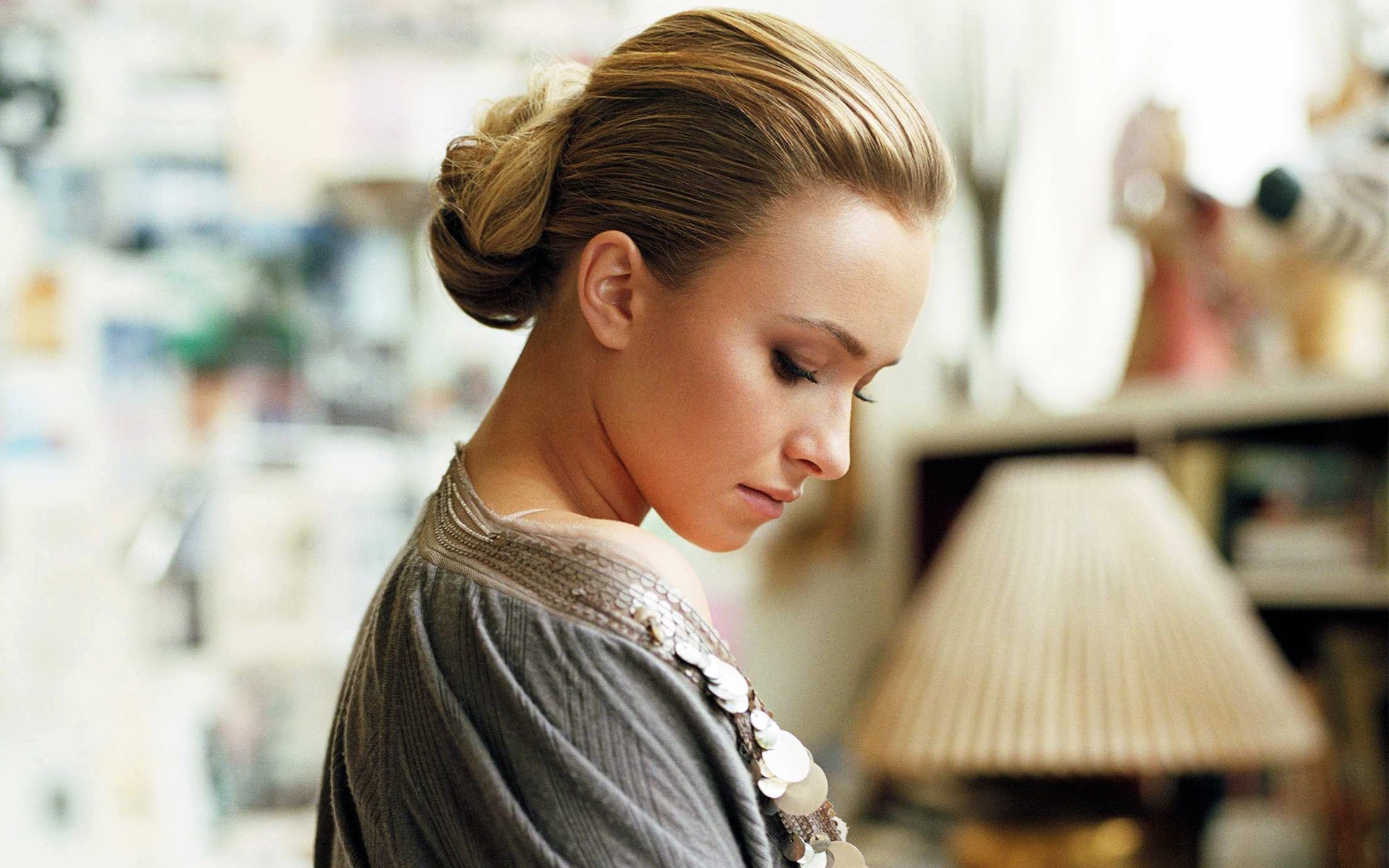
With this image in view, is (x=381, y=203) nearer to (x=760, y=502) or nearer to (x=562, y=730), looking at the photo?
(x=760, y=502)

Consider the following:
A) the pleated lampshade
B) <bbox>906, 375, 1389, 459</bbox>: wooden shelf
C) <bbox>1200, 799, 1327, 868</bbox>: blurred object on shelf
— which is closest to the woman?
the pleated lampshade

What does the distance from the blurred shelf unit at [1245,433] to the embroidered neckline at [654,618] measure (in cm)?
160

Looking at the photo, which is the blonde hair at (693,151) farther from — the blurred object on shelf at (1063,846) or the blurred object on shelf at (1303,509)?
the blurred object on shelf at (1303,509)

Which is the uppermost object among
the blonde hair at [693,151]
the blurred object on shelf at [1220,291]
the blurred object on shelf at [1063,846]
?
the blonde hair at [693,151]

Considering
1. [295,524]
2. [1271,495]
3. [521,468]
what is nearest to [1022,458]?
[1271,495]

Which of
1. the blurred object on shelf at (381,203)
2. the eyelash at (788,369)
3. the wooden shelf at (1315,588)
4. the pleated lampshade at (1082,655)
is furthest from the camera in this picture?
the wooden shelf at (1315,588)

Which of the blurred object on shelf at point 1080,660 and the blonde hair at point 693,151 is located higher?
the blonde hair at point 693,151

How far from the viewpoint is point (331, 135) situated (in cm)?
177

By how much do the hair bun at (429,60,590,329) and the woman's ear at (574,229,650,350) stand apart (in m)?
0.05

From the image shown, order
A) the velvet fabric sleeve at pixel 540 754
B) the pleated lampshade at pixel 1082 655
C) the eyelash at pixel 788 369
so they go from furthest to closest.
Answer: the pleated lampshade at pixel 1082 655
the eyelash at pixel 788 369
the velvet fabric sleeve at pixel 540 754

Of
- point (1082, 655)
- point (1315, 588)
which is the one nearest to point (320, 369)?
point (1082, 655)

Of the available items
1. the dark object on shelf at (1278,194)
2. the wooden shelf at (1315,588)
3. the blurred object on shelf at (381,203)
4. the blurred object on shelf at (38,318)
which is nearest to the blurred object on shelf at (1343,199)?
the dark object on shelf at (1278,194)

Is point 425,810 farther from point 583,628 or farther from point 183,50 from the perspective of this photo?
point 183,50

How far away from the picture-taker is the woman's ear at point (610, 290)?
59cm
